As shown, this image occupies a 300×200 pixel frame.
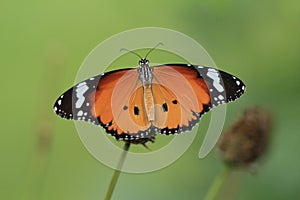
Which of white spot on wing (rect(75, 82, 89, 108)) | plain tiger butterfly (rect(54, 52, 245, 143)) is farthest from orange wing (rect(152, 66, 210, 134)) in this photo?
white spot on wing (rect(75, 82, 89, 108))

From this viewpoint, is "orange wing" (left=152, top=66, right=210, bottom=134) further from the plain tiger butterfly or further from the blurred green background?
the blurred green background

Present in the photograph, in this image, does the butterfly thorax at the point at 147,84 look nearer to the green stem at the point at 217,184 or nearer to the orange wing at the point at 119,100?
the orange wing at the point at 119,100

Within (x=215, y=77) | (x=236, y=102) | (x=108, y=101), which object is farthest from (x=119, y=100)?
(x=236, y=102)

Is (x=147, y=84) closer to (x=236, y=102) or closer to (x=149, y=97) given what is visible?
(x=149, y=97)

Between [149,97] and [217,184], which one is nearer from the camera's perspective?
[217,184]

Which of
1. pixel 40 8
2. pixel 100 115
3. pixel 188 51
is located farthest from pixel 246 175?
pixel 40 8

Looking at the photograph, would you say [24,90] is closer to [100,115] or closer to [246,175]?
[246,175]

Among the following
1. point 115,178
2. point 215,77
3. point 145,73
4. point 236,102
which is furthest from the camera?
point 236,102
